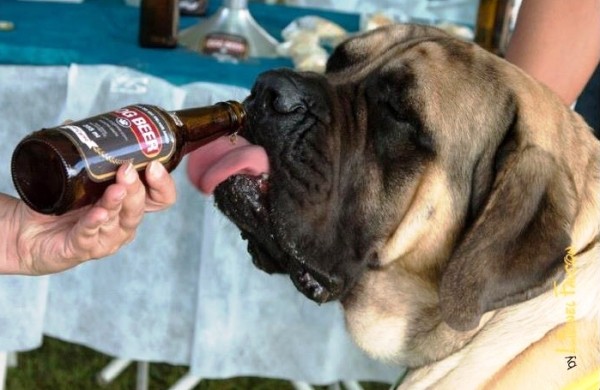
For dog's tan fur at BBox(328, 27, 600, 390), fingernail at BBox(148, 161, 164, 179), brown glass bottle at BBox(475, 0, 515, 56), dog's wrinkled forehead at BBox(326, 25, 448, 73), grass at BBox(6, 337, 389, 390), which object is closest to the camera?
fingernail at BBox(148, 161, 164, 179)

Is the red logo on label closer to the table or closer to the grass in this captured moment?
the table

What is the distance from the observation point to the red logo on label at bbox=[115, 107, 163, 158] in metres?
1.57

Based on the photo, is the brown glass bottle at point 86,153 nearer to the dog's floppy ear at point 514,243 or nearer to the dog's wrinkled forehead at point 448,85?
the dog's wrinkled forehead at point 448,85

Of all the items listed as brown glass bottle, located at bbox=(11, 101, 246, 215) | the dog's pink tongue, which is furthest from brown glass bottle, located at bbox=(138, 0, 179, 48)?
brown glass bottle, located at bbox=(11, 101, 246, 215)

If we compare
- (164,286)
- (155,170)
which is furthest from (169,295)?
(155,170)

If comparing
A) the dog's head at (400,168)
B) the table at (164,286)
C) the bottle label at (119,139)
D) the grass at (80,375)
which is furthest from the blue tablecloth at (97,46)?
the grass at (80,375)

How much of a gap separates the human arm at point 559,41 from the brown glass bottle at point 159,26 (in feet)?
3.70

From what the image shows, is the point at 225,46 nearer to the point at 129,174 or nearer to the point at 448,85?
the point at 448,85

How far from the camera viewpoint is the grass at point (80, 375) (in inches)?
151

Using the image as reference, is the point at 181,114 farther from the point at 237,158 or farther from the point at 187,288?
the point at 187,288

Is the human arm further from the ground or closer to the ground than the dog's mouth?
further from the ground

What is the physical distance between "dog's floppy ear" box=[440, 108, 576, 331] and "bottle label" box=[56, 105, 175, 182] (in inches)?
23.3

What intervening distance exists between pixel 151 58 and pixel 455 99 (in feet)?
4.26

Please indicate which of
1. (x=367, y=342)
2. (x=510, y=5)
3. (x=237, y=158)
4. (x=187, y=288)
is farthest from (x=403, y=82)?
(x=510, y=5)
